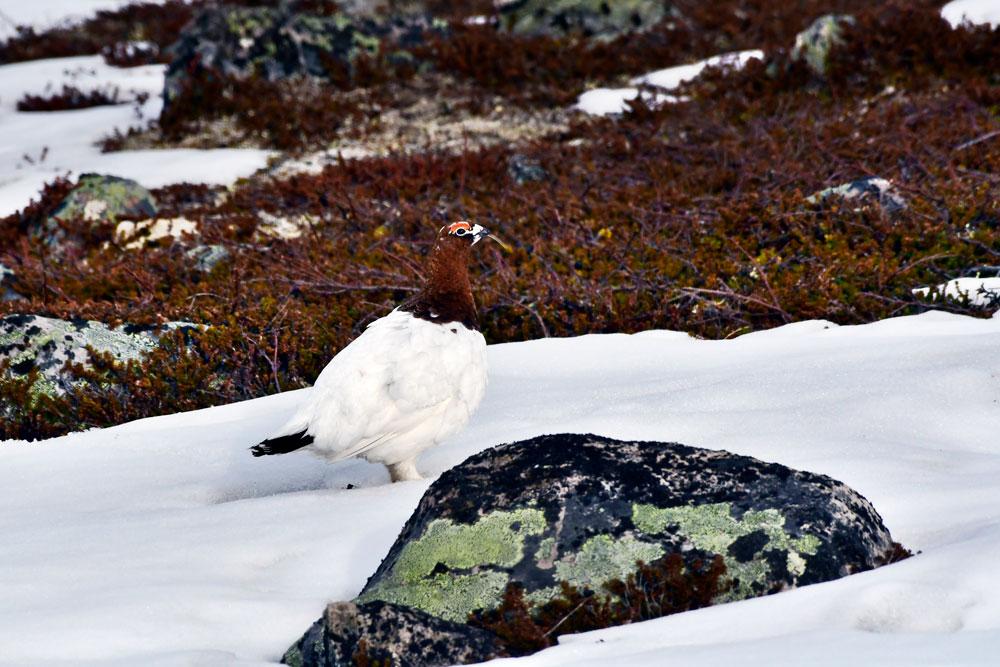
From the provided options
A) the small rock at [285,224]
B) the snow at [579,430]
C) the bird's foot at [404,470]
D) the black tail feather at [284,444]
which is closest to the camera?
the snow at [579,430]

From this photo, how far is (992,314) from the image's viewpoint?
19.0 feet

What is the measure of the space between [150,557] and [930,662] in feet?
8.34

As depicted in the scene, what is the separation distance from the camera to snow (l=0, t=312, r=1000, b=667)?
95.1 inches

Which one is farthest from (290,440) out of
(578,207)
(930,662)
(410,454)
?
(578,207)

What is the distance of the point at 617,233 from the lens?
7.77 meters

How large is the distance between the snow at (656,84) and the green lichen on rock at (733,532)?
9.89m

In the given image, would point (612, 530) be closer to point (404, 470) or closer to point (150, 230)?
point (404, 470)

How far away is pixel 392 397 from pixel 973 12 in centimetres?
1189

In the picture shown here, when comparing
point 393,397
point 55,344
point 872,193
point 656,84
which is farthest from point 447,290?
point 656,84

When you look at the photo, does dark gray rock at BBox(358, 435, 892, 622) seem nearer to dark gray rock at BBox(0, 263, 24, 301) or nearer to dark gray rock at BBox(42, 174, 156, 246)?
dark gray rock at BBox(0, 263, 24, 301)

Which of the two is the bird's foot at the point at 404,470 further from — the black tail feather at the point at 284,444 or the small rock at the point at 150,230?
the small rock at the point at 150,230

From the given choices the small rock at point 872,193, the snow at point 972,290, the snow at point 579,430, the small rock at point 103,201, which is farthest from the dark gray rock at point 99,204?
the snow at point 972,290

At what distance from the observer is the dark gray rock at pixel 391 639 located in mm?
2506

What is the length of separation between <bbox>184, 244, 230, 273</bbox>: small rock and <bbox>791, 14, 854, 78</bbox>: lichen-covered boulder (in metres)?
7.41
